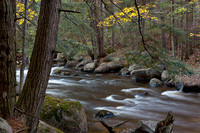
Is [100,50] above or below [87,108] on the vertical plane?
above

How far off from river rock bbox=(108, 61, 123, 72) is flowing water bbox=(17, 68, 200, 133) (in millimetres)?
4604

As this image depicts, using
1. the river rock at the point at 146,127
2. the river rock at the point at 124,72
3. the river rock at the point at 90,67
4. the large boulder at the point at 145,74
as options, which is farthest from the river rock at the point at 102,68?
the river rock at the point at 146,127

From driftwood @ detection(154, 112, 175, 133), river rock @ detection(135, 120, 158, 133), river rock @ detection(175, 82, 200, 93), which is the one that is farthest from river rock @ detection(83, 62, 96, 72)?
driftwood @ detection(154, 112, 175, 133)

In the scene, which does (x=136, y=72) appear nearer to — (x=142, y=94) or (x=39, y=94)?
(x=142, y=94)

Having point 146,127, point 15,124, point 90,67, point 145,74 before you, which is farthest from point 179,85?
point 15,124

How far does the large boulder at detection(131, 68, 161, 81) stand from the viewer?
42.6 ft

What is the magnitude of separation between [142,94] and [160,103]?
140 centimetres

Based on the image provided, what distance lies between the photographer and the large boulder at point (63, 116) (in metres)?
4.51

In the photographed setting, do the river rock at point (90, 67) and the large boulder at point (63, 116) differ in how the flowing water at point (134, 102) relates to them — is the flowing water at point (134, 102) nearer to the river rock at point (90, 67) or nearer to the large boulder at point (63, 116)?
the large boulder at point (63, 116)

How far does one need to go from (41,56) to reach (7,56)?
0.53 meters

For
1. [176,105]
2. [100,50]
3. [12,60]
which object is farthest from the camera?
[100,50]

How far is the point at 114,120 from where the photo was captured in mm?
6160

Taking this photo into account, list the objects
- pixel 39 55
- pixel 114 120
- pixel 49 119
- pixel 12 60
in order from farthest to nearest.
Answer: pixel 114 120
pixel 49 119
pixel 39 55
pixel 12 60

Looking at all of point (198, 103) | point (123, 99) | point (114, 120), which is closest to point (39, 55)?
point (114, 120)
